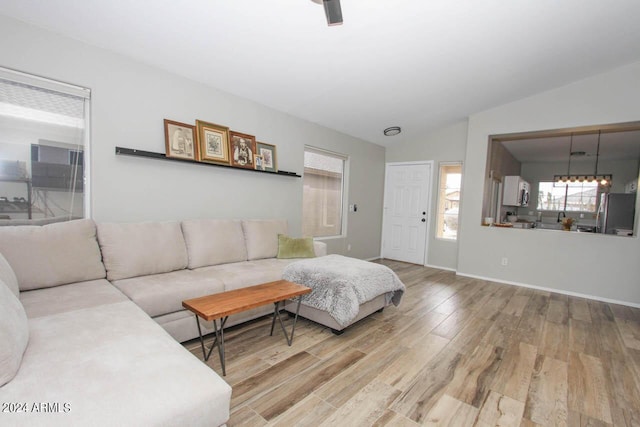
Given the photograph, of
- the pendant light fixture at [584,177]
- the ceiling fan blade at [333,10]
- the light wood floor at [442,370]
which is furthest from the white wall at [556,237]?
the ceiling fan blade at [333,10]

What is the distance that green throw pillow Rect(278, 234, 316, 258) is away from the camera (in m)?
3.46

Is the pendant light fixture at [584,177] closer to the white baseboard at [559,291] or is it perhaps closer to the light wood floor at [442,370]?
the white baseboard at [559,291]

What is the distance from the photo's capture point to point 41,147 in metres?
2.35

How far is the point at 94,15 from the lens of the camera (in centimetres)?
214

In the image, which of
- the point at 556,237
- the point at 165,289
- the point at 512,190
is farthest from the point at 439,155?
the point at 165,289

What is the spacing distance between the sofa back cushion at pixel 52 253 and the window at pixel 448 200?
5105 millimetres

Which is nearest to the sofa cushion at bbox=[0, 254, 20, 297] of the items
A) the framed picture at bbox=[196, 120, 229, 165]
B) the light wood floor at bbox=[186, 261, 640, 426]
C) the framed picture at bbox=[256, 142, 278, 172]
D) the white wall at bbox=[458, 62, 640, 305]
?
the light wood floor at bbox=[186, 261, 640, 426]

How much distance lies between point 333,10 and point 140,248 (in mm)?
2324

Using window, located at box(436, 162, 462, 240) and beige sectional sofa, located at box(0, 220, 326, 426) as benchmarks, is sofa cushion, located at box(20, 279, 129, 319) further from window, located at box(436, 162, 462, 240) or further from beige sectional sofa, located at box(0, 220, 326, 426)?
window, located at box(436, 162, 462, 240)

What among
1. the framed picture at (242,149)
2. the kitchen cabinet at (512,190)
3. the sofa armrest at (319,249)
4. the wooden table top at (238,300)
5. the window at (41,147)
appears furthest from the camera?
the kitchen cabinet at (512,190)

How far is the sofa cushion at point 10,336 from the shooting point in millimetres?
1013

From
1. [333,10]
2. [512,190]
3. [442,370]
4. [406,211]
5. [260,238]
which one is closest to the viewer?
[333,10]

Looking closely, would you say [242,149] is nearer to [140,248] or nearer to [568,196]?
[140,248]

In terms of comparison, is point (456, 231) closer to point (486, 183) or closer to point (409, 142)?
point (486, 183)
